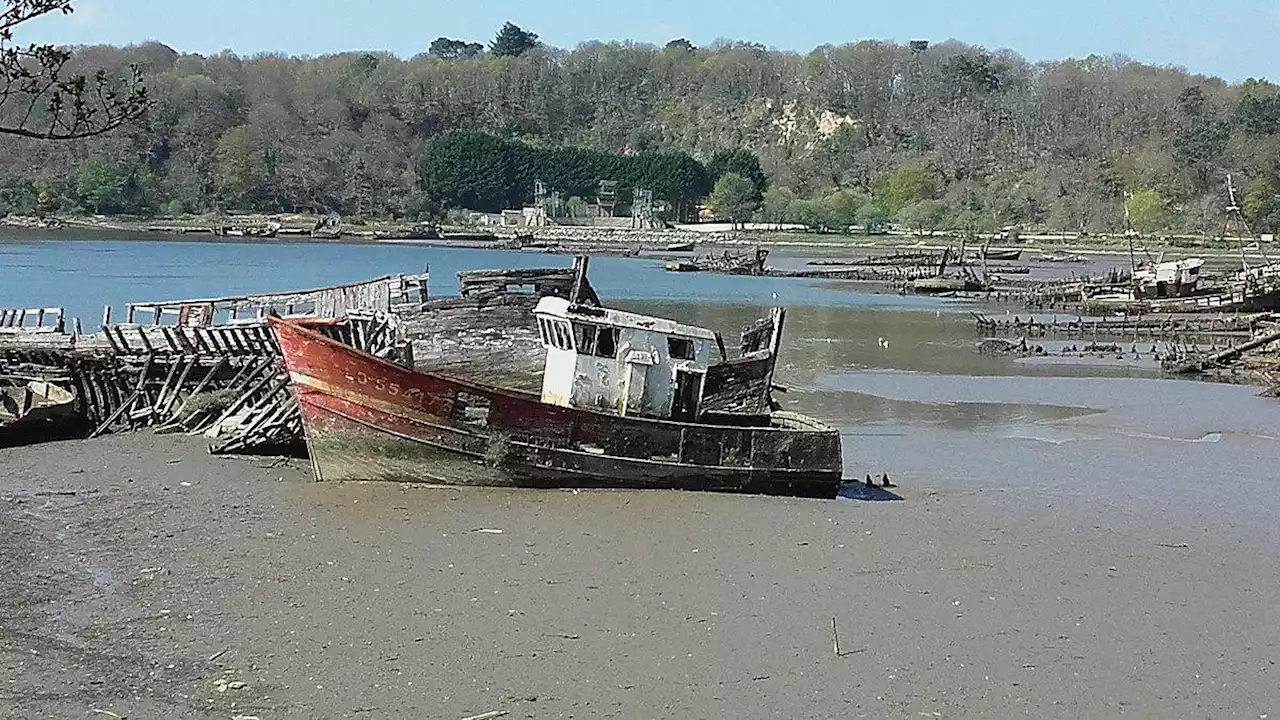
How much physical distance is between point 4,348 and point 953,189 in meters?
141

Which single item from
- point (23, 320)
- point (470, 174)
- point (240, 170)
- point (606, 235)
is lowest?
point (606, 235)

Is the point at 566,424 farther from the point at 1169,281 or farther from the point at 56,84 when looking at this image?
the point at 1169,281

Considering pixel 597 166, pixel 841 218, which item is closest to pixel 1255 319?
pixel 841 218

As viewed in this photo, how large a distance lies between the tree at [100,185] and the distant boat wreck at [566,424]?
476ft

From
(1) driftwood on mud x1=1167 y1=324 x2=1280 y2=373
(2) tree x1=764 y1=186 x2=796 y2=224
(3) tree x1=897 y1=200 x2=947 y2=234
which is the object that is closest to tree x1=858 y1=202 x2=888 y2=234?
(3) tree x1=897 y1=200 x2=947 y2=234

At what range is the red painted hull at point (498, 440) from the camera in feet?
59.2

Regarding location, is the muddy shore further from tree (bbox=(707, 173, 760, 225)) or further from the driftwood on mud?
tree (bbox=(707, 173, 760, 225))

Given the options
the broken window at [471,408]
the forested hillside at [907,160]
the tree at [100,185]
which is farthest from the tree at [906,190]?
the broken window at [471,408]

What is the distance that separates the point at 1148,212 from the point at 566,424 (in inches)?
4802

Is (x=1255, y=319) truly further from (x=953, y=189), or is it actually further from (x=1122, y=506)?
(x=953, y=189)

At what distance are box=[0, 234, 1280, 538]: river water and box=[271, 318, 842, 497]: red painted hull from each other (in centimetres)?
280

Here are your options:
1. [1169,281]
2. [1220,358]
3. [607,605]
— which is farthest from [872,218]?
[607,605]

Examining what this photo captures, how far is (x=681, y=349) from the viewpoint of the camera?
19234mm

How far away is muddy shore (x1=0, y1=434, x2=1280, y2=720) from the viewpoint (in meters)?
11.0
